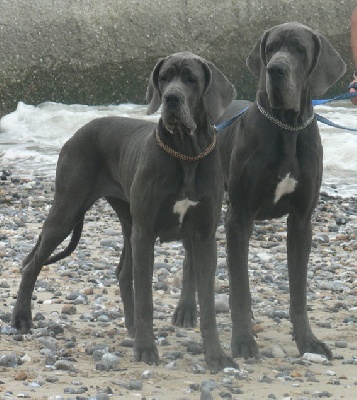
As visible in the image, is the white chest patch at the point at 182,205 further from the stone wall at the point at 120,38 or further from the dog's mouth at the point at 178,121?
the stone wall at the point at 120,38

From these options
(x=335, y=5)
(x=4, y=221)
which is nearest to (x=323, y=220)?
(x=4, y=221)

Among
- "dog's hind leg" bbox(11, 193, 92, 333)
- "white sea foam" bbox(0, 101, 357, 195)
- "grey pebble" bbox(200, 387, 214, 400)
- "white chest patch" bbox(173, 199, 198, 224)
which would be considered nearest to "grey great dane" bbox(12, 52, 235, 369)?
"white chest patch" bbox(173, 199, 198, 224)

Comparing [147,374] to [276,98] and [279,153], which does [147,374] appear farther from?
[276,98]

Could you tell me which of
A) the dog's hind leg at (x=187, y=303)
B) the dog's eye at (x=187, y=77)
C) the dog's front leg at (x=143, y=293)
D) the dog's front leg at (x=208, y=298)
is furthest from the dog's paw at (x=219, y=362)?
the dog's eye at (x=187, y=77)

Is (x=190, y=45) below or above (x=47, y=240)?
above

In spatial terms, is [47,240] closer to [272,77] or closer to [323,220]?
[272,77]

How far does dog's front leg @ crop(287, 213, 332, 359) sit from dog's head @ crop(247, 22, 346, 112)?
2.18 feet

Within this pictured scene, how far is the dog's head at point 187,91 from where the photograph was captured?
17.6ft

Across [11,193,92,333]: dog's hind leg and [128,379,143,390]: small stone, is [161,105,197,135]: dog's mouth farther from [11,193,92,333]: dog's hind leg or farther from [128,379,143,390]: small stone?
[128,379,143,390]: small stone

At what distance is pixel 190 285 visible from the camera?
21.5 ft

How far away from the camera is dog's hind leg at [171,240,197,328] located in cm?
645

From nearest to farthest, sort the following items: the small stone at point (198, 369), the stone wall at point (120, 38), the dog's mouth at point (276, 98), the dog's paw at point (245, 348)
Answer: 1. the small stone at point (198, 369)
2. the dog's mouth at point (276, 98)
3. the dog's paw at point (245, 348)
4. the stone wall at point (120, 38)

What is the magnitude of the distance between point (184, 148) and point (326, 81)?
85cm

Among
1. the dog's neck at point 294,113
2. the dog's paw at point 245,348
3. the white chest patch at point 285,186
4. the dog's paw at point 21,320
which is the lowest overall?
the dog's paw at point 245,348
